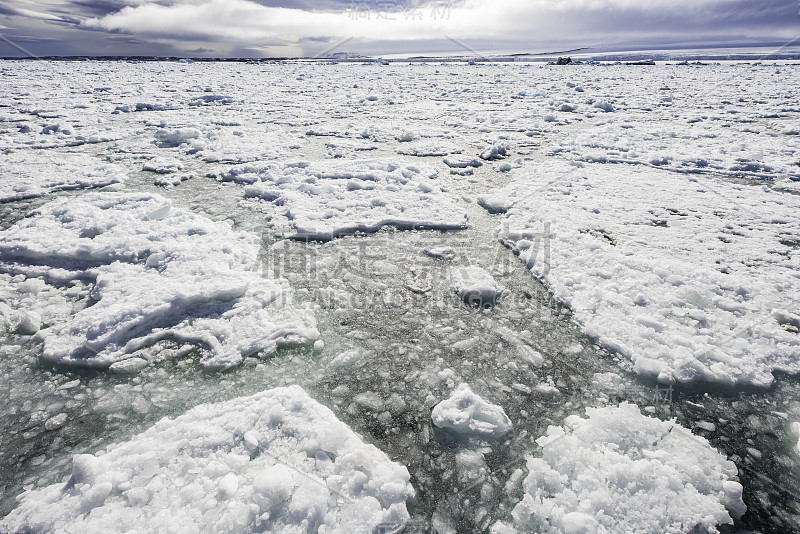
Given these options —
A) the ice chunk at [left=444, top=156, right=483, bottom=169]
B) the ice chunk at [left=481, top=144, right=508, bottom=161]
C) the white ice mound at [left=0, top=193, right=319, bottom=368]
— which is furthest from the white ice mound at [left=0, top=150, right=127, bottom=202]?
the ice chunk at [left=481, top=144, right=508, bottom=161]

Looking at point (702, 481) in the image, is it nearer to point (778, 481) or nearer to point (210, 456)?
point (778, 481)

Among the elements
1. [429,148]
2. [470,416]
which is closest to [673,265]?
[470,416]

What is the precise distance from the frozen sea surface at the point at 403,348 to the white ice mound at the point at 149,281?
0.02 m

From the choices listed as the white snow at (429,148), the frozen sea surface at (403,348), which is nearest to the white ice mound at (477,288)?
the frozen sea surface at (403,348)

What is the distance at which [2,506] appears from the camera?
1.74 metres

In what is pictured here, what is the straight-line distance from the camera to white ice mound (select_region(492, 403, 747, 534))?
1718 millimetres

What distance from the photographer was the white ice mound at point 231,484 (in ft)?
5.31

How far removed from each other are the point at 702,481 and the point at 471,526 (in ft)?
3.88

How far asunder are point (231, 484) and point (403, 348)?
1388mm

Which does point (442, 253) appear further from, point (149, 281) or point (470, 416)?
point (149, 281)

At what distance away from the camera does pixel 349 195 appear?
5.61 metres

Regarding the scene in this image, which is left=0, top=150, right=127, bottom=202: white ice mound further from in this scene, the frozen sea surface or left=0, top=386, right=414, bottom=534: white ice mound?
left=0, top=386, right=414, bottom=534: white ice mound

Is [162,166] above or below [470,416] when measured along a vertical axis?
above

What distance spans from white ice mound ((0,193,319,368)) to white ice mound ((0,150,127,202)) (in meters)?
1.16
